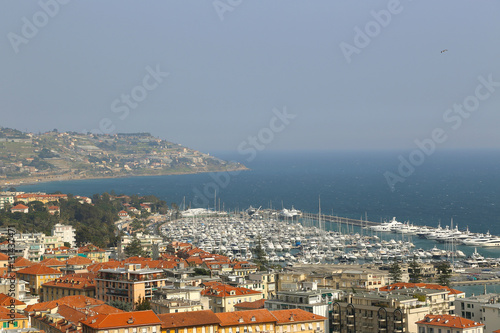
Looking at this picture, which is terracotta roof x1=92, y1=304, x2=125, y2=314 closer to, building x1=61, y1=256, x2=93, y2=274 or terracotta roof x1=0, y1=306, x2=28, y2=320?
terracotta roof x1=0, y1=306, x2=28, y2=320

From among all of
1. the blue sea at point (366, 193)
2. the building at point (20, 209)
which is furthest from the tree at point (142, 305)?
the blue sea at point (366, 193)

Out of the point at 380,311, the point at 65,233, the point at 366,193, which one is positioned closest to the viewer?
the point at 380,311

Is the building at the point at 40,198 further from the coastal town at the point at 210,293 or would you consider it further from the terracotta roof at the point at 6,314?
the terracotta roof at the point at 6,314

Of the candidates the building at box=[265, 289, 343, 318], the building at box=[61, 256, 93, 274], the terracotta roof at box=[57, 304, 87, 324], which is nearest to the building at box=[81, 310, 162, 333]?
the terracotta roof at box=[57, 304, 87, 324]

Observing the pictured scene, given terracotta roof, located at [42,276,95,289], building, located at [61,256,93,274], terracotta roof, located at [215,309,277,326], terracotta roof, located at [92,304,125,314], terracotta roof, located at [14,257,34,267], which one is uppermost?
terracotta roof, located at [14,257,34,267]

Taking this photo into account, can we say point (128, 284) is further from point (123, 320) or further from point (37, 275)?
point (123, 320)

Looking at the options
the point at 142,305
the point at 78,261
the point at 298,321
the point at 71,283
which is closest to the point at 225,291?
the point at 142,305
